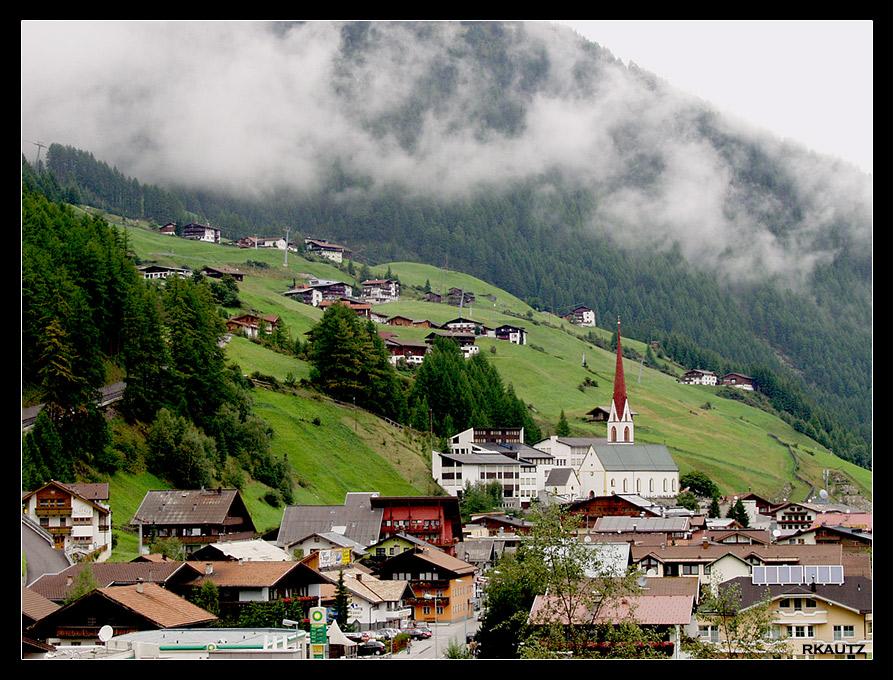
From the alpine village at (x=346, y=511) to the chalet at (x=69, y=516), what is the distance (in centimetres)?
14

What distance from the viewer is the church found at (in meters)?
117

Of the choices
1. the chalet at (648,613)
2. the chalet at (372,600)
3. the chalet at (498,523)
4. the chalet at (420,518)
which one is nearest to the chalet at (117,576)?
the chalet at (372,600)

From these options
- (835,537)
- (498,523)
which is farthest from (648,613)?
(498,523)

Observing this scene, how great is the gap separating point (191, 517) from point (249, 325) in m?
66.7

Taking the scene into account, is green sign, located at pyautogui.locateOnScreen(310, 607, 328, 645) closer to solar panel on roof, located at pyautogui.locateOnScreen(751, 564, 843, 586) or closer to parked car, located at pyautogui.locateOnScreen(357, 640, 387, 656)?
parked car, located at pyautogui.locateOnScreen(357, 640, 387, 656)

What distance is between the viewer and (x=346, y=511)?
68.2 m

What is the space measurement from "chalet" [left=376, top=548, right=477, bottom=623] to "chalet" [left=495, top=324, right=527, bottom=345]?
5087 inches

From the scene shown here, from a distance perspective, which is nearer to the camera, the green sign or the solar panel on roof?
the green sign

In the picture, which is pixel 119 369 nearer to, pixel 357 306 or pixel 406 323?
pixel 357 306

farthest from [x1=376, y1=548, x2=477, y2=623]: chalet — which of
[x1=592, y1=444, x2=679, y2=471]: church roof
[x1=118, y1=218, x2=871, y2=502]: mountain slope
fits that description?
[x1=592, y1=444, x2=679, y2=471]: church roof
